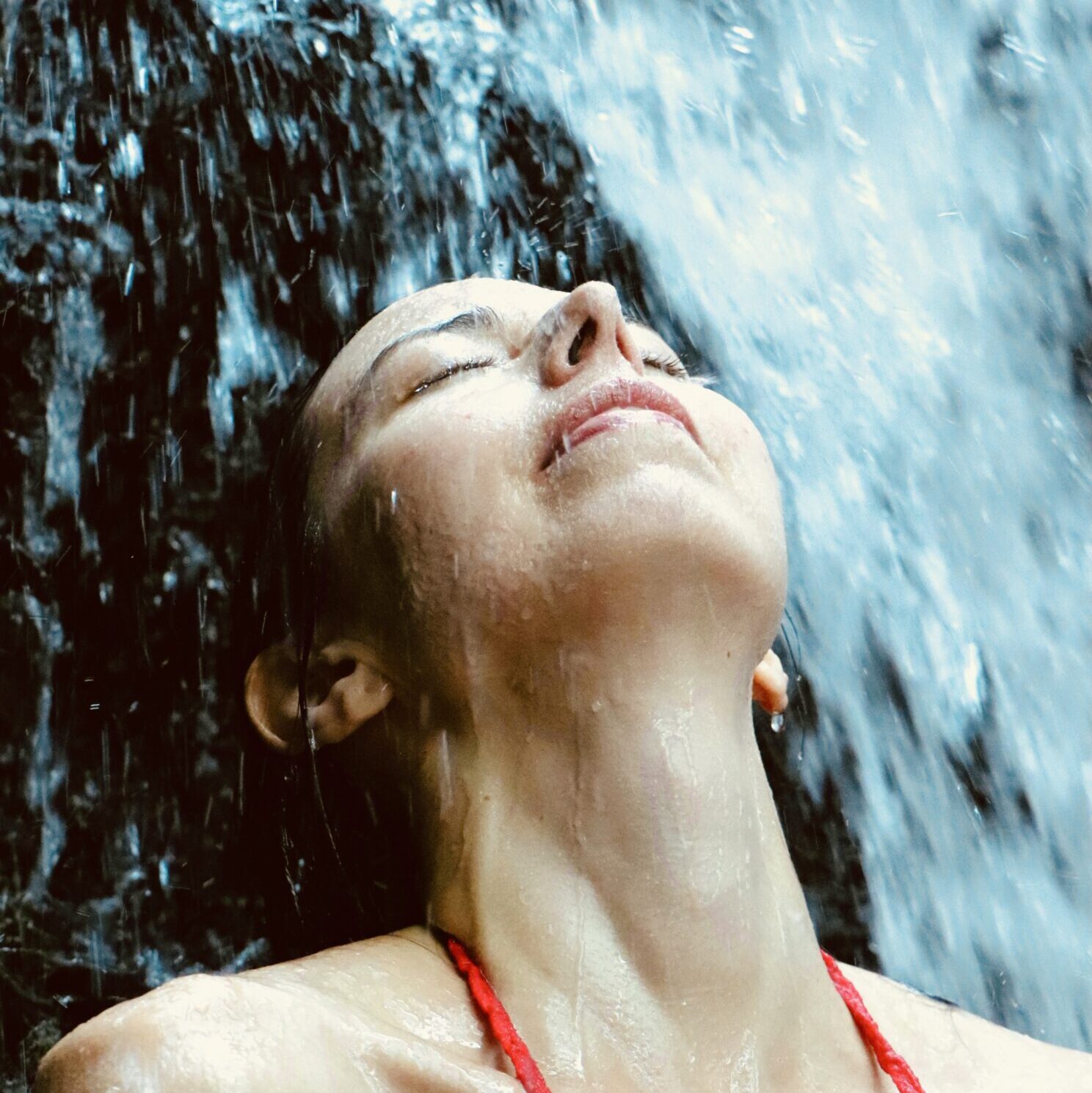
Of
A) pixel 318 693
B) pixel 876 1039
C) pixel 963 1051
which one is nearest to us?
pixel 876 1039

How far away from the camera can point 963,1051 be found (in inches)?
98.8

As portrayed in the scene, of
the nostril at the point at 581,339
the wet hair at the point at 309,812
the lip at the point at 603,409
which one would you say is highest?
the nostril at the point at 581,339

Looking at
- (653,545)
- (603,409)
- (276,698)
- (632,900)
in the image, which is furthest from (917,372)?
(632,900)

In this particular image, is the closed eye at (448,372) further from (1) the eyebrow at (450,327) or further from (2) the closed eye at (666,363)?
(2) the closed eye at (666,363)

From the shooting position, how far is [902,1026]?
2531 millimetres

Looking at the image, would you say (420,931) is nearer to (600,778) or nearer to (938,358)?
(600,778)

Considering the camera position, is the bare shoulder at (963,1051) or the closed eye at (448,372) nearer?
→ the bare shoulder at (963,1051)

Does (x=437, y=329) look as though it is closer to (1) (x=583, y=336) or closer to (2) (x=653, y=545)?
(1) (x=583, y=336)

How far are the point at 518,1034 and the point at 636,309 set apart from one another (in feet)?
6.54

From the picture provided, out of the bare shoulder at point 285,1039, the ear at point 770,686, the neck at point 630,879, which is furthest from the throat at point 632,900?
the ear at point 770,686

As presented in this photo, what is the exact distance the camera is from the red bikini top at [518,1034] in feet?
6.83

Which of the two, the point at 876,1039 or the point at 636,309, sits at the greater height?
the point at 636,309

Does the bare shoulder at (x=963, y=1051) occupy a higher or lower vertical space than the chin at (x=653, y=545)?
lower

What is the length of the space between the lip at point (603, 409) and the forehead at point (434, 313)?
1.02 ft
